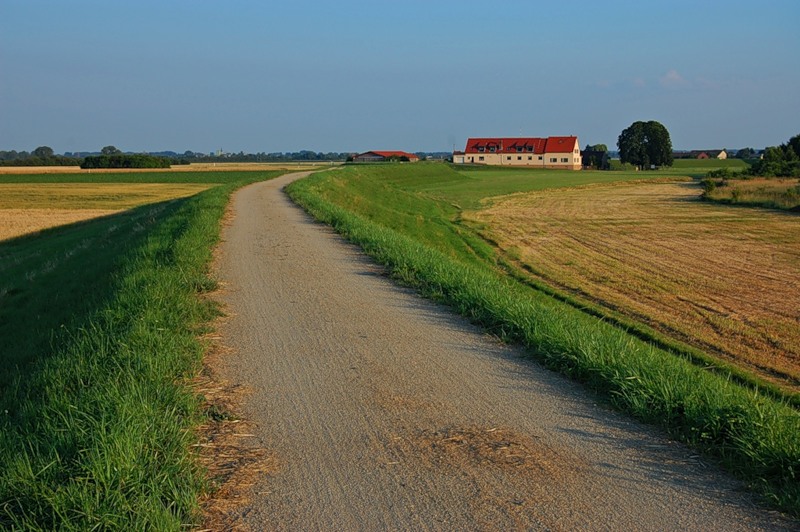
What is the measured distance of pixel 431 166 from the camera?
269 feet

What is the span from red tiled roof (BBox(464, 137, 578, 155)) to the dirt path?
120 metres

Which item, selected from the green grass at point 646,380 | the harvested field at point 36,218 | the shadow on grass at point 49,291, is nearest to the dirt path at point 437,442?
the green grass at point 646,380

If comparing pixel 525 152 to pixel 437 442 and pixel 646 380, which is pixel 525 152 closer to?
pixel 646 380

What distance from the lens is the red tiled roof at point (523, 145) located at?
124688 mm

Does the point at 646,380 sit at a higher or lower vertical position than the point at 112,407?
lower

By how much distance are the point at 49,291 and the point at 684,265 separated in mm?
18142

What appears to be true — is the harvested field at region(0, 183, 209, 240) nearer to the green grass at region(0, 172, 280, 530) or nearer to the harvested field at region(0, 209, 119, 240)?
the harvested field at region(0, 209, 119, 240)

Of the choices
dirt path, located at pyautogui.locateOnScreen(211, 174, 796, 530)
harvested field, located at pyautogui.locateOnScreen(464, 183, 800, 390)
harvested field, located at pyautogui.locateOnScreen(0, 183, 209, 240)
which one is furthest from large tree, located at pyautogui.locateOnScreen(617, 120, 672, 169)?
dirt path, located at pyautogui.locateOnScreen(211, 174, 796, 530)

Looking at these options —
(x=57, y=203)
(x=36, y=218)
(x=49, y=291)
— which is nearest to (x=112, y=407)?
(x=49, y=291)

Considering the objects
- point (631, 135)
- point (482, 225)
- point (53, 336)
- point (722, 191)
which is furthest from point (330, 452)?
point (631, 135)

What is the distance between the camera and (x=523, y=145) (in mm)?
128375

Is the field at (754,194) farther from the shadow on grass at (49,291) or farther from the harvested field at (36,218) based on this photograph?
the harvested field at (36,218)

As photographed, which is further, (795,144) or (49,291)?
(795,144)

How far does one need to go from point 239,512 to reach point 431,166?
79.0m
